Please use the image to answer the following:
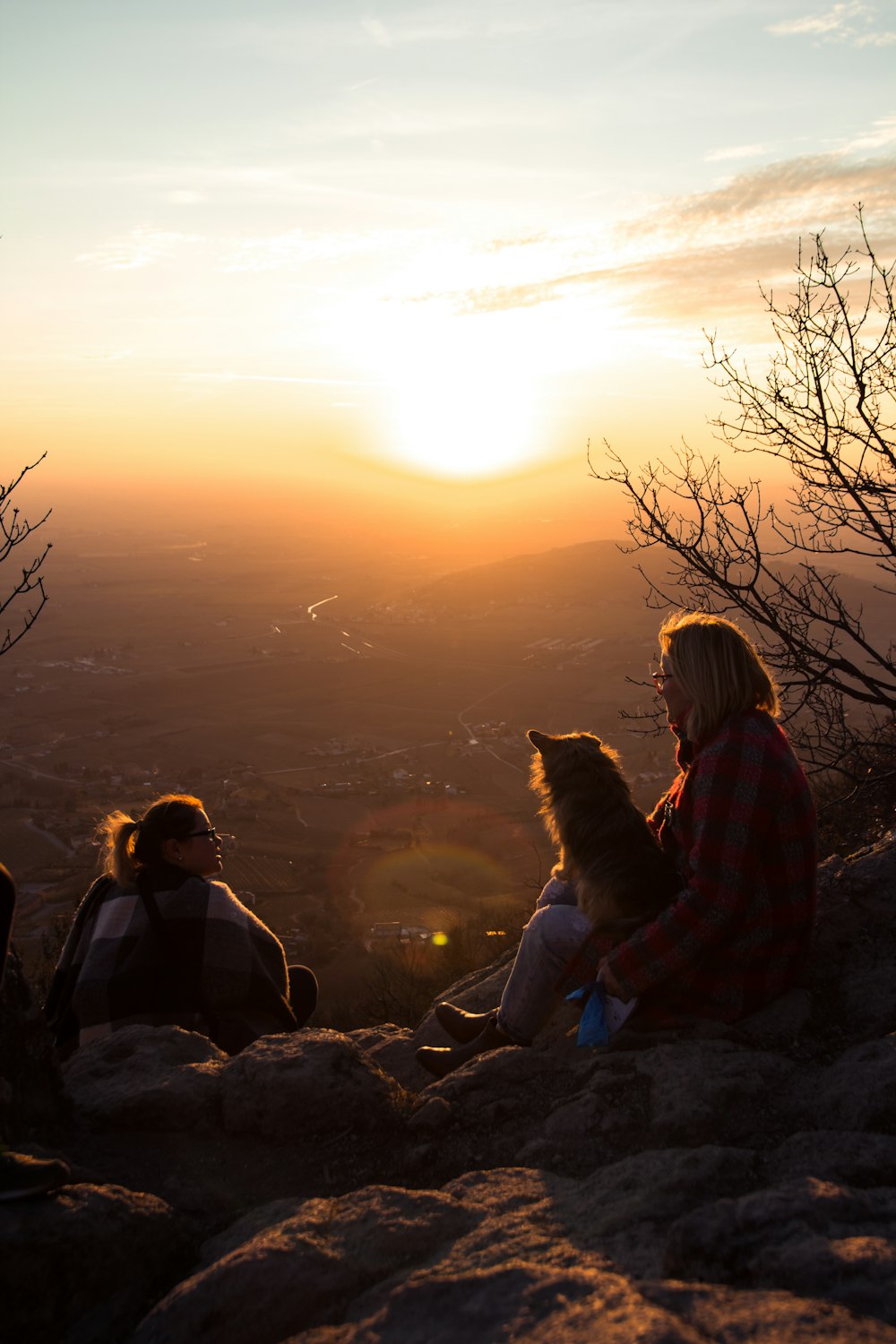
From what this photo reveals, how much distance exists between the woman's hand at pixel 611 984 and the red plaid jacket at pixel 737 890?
0.03 m

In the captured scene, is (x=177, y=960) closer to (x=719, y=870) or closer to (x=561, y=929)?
(x=561, y=929)

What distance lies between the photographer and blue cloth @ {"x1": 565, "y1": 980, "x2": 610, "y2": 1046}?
3.73 metres

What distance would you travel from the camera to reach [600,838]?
370cm

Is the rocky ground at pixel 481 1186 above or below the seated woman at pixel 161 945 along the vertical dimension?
below

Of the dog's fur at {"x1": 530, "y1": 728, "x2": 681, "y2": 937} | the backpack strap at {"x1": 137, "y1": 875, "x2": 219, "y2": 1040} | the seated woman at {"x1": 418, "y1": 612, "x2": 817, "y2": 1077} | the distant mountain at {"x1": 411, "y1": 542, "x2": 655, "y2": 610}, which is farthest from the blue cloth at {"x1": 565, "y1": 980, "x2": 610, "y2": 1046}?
the distant mountain at {"x1": 411, "y1": 542, "x2": 655, "y2": 610}

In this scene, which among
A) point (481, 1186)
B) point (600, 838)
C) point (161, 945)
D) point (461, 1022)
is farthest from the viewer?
point (461, 1022)

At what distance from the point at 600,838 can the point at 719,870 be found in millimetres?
580

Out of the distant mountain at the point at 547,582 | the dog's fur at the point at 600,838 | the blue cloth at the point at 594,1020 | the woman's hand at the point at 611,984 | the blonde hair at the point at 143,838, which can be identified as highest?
the distant mountain at the point at 547,582

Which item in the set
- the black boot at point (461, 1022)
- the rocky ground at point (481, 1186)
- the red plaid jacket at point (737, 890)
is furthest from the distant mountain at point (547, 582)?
the rocky ground at point (481, 1186)

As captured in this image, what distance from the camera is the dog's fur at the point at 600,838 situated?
142 inches

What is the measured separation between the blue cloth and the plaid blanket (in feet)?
5.53

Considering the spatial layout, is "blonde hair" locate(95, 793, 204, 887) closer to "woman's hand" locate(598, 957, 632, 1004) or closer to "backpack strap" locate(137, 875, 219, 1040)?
"backpack strap" locate(137, 875, 219, 1040)

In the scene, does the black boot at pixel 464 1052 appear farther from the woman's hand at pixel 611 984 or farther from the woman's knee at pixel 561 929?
the woman's hand at pixel 611 984

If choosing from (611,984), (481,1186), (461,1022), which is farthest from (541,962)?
(481,1186)
